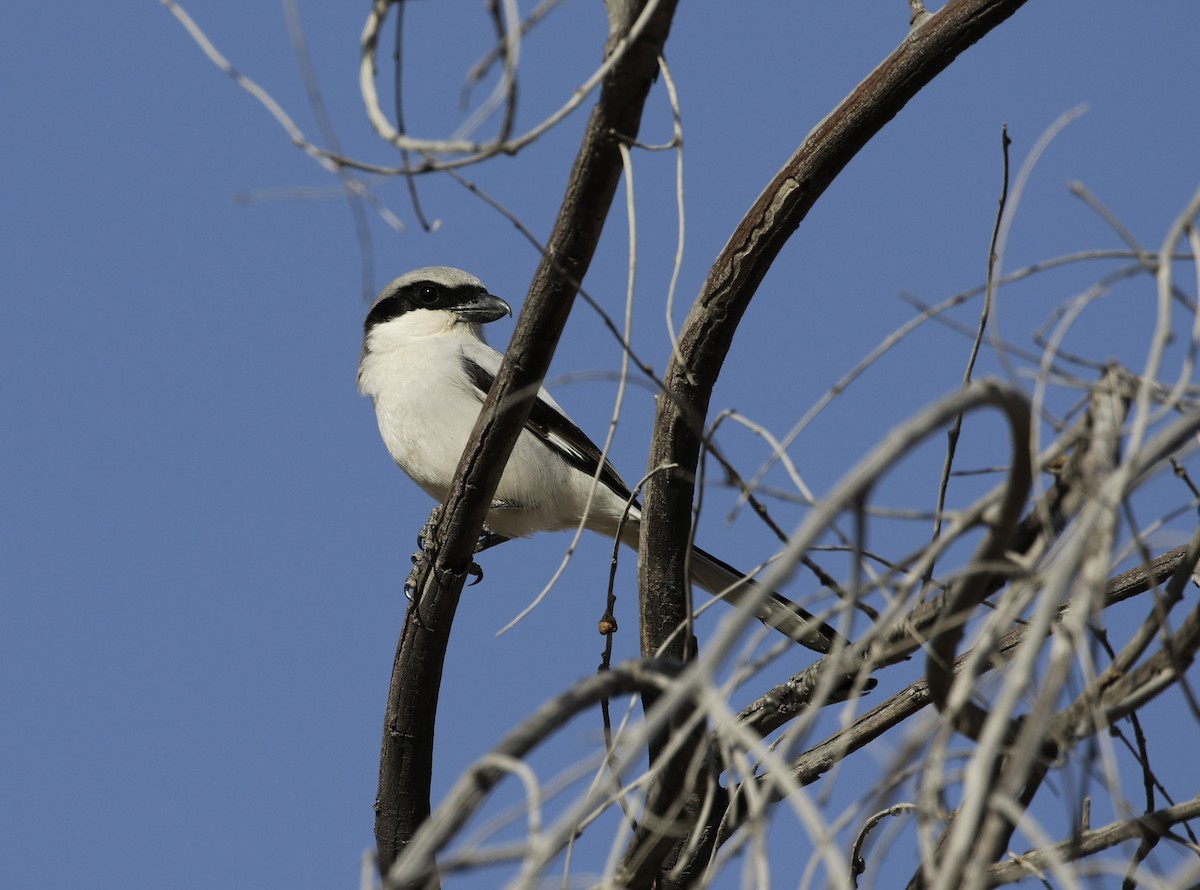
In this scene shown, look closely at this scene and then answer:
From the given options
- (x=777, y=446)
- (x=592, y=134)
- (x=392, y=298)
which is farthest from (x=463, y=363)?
(x=777, y=446)

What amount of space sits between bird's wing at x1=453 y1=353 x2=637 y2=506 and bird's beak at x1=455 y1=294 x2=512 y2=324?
415 mm

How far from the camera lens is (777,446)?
202cm

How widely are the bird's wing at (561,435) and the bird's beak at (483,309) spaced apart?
0.41 meters

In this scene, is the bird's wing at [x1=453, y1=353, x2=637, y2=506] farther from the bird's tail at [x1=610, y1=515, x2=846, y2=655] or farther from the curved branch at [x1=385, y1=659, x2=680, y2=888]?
the curved branch at [x1=385, y1=659, x2=680, y2=888]

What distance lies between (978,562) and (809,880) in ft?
1.67

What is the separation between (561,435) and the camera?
5.71m

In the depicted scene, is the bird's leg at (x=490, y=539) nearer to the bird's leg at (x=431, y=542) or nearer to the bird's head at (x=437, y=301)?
the bird's leg at (x=431, y=542)

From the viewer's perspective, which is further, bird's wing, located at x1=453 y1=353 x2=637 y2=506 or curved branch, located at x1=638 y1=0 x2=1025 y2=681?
bird's wing, located at x1=453 y1=353 x2=637 y2=506

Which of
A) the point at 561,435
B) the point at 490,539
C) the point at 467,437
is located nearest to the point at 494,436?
the point at 467,437

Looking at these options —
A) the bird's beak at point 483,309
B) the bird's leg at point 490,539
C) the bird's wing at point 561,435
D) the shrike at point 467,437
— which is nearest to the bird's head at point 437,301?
the bird's beak at point 483,309

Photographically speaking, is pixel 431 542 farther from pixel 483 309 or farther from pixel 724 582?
pixel 483 309

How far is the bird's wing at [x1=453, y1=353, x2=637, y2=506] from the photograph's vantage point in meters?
5.64

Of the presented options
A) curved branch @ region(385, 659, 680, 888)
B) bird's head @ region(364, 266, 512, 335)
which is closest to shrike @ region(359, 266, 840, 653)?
bird's head @ region(364, 266, 512, 335)

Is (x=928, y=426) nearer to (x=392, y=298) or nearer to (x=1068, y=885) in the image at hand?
(x=1068, y=885)
